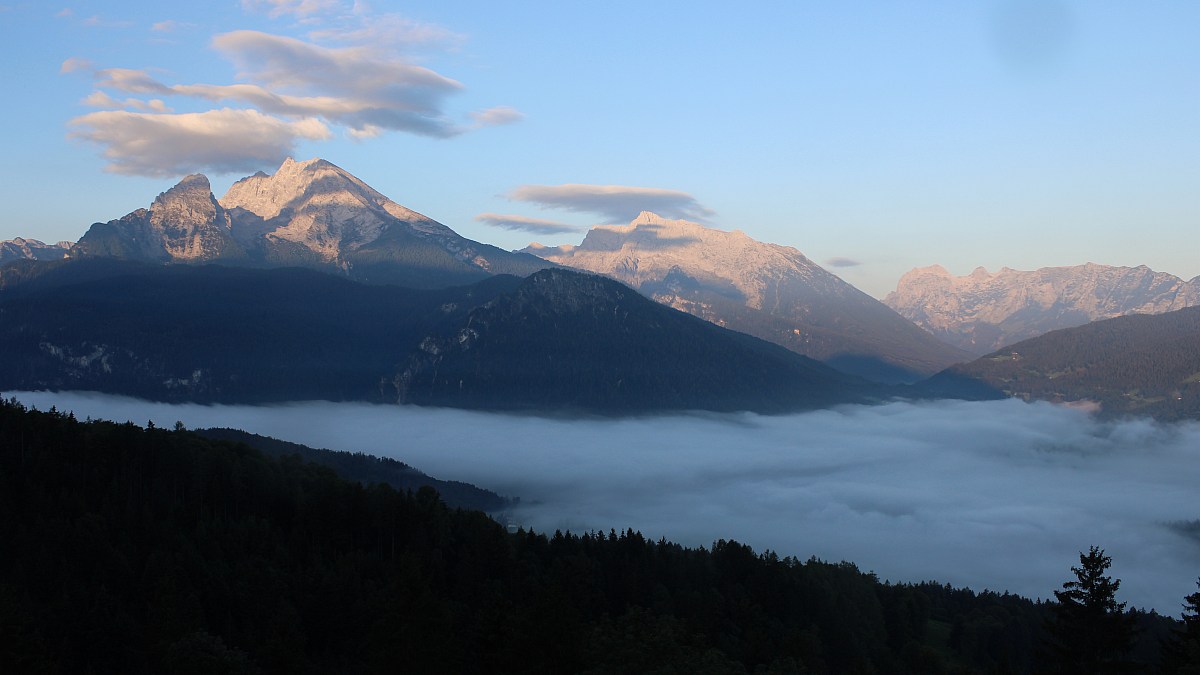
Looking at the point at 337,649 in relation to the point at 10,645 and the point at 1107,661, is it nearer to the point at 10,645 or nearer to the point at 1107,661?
the point at 10,645

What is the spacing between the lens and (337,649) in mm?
133500

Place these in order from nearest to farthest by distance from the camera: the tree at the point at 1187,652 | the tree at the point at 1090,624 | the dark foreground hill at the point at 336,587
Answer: the tree at the point at 1187,652 → the tree at the point at 1090,624 → the dark foreground hill at the point at 336,587

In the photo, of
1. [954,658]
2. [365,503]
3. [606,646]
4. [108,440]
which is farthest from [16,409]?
[954,658]

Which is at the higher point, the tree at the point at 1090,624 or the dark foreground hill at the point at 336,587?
the tree at the point at 1090,624

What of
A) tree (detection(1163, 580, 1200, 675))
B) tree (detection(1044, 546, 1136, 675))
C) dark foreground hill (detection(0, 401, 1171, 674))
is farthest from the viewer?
dark foreground hill (detection(0, 401, 1171, 674))

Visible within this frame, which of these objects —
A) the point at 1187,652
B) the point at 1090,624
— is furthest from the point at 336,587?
the point at 1187,652

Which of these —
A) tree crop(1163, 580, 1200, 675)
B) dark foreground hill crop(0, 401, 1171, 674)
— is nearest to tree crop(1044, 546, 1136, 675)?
tree crop(1163, 580, 1200, 675)

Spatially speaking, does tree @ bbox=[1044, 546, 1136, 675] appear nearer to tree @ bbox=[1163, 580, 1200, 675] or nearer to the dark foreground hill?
tree @ bbox=[1163, 580, 1200, 675]

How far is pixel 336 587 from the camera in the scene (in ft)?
461

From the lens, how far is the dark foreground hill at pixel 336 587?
278 feet

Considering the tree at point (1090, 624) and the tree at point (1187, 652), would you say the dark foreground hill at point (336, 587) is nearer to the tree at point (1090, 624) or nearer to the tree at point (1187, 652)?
the tree at point (1090, 624)

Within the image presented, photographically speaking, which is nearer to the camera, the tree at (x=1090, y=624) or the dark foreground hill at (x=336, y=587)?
the tree at (x=1090, y=624)

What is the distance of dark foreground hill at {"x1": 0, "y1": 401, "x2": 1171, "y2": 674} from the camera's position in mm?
84812

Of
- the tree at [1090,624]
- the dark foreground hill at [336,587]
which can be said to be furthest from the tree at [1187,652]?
the dark foreground hill at [336,587]
